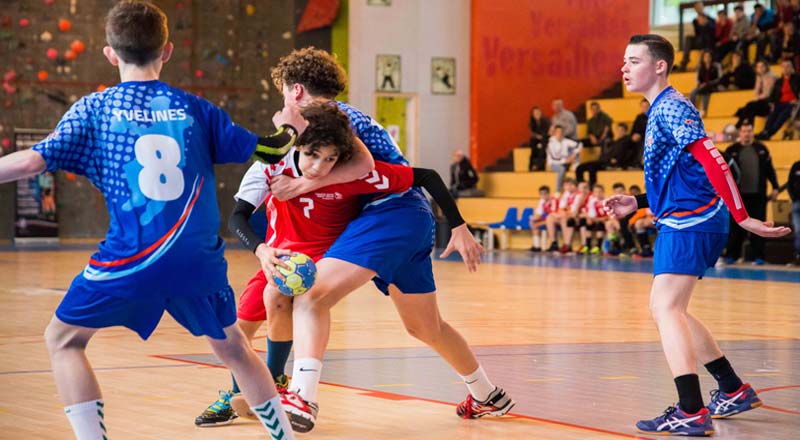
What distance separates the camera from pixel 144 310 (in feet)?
13.0

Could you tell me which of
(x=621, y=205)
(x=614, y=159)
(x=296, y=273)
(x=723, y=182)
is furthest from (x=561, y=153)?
(x=296, y=273)

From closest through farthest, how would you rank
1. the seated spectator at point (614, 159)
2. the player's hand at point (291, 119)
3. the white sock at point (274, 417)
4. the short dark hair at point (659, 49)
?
the white sock at point (274, 417) → the player's hand at point (291, 119) → the short dark hair at point (659, 49) → the seated spectator at point (614, 159)

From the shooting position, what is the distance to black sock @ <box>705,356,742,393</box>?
19.0ft

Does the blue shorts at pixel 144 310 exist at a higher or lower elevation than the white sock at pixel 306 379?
higher

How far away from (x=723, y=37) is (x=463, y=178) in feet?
19.9

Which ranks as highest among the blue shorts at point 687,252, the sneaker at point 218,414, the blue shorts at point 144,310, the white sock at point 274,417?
the blue shorts at point 144,310

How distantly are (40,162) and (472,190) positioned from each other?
2223cm

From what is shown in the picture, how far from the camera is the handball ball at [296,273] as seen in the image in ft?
14.9

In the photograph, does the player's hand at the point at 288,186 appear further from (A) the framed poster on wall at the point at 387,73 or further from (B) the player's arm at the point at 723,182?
(A) the framed poster on wall at the point at 387,73

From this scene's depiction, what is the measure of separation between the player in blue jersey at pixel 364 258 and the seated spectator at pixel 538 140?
19.9 m

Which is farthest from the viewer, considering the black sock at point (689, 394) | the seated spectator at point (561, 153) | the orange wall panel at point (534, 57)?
the orange wall panel at point (534, 57)

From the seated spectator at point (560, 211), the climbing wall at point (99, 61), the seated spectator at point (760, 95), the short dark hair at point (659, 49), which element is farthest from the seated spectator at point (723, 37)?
the short dark hair at point (659, 49)

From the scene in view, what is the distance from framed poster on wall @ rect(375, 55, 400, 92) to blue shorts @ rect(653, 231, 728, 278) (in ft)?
71.9

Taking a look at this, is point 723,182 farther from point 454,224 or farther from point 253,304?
point 253,304
